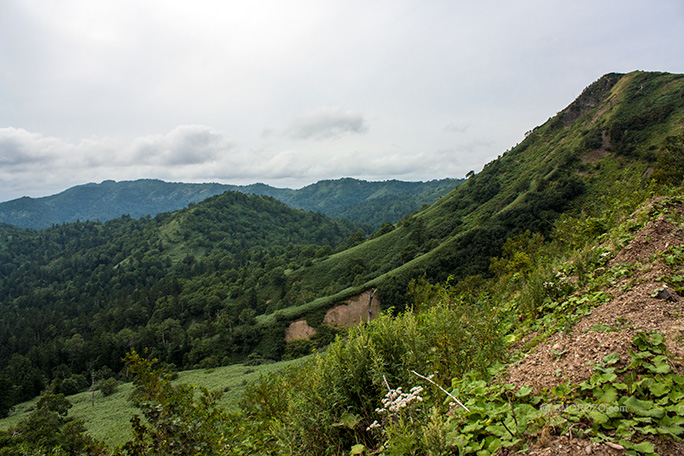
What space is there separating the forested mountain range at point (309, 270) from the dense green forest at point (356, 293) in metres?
0.42

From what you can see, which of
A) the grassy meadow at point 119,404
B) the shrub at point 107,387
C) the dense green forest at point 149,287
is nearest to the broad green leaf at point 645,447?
the grassy meadow at point 119,404

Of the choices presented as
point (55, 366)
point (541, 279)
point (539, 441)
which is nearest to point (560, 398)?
point (539, 441)

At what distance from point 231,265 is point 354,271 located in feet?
213

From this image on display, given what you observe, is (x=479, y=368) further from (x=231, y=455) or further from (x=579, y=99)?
(x=579, y=99)

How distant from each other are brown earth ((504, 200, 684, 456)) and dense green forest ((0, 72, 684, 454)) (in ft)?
0.69

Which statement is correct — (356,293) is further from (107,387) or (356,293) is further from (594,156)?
(594,156)

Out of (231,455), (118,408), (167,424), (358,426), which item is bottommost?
(118,408)

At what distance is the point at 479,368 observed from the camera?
4051mm

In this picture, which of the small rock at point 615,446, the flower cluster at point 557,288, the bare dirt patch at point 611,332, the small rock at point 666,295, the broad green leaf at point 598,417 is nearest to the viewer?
the small rock at point 615,446

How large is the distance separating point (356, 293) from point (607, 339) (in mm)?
59712

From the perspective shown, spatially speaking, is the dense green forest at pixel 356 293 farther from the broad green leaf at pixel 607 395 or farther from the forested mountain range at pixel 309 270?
the forested mountain range at pixel 309 270

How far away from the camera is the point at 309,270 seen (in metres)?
86.0

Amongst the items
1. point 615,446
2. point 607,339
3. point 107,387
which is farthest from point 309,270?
point 615,446

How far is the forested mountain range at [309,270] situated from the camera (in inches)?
2126
